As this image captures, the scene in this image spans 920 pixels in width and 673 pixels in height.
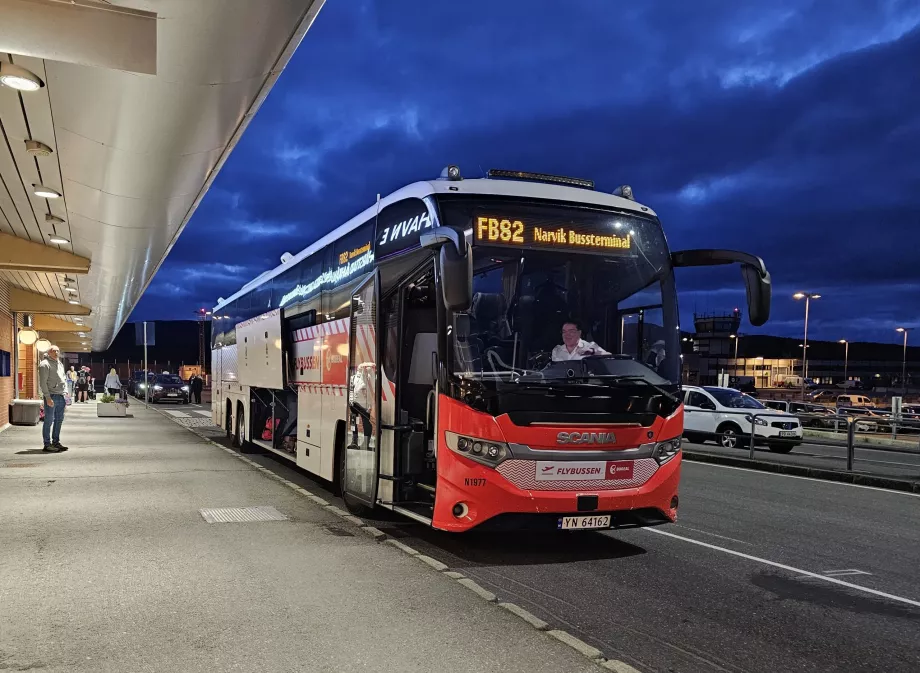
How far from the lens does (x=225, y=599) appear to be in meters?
5.77

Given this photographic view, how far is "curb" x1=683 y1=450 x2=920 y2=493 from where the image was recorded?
1334 cm

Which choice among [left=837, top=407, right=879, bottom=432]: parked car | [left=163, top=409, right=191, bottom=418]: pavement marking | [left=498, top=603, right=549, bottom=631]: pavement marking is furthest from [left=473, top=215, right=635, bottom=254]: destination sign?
[left=163, top=409, right=191, bottom=418]: pavement marking

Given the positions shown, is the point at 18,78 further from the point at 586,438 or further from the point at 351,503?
the point at 586,438

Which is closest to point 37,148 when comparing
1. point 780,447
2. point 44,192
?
point 44,192

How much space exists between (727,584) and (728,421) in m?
15.9

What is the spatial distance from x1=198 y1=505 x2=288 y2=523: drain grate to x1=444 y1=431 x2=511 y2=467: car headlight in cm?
327

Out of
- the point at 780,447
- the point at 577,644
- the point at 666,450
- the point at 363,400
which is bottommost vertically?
the point at 780,447

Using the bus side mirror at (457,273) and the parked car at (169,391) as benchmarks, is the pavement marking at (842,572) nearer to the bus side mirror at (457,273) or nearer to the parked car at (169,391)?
the bus side mirror at (457,273)

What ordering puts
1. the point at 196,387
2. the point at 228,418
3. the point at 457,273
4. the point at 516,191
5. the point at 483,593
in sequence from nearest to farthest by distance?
the point at 483,593 < the point at 457,273 < the point at 516,191 < the point at 228,418 < the point at 196,387

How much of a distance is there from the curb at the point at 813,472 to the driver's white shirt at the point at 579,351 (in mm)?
8951

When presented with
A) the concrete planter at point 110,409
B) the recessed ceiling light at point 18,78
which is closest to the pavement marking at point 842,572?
the recessed ceiling light at point 18,78

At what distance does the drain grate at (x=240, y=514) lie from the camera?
8969mm

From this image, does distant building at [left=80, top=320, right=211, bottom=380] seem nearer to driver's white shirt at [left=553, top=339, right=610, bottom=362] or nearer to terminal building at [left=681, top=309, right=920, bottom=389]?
terminal building at [left=681, top=309, right=920, bottom=389]

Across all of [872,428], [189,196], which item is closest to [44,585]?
[189,196]
